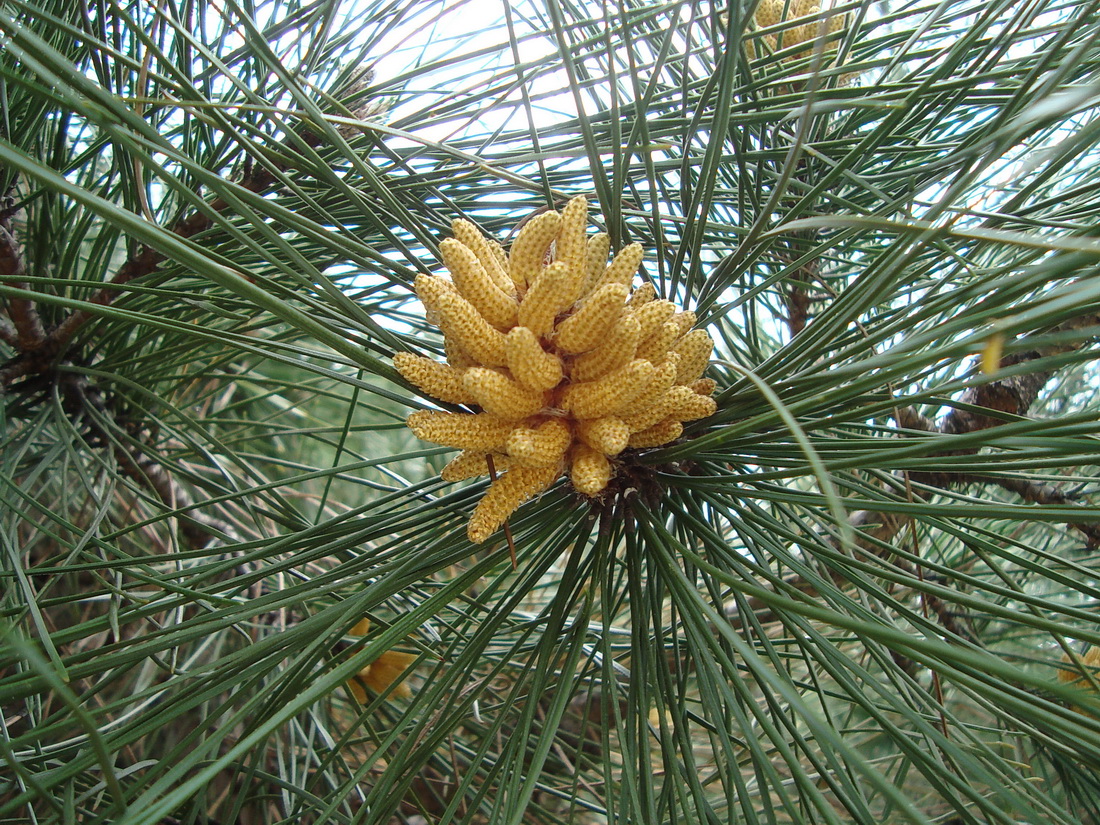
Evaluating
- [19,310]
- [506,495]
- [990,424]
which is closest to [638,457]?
[506,495]

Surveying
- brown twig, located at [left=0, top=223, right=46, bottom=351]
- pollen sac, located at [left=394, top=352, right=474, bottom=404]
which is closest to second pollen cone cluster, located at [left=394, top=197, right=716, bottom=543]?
pollen sac, located at [left=394, top=352, right=474, bottom=404]

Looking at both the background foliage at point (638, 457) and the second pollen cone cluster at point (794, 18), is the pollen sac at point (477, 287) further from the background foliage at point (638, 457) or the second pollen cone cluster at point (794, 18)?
the second pollen cone cluster at point (794, 18)

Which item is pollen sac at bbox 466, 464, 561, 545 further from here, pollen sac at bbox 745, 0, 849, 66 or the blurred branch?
pollen sac at bbox 745, 0, 849, 66

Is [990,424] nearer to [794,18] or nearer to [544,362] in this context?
[794,18]

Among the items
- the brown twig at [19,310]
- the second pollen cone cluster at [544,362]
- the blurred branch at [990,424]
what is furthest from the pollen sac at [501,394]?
the brown twig at [19,310]

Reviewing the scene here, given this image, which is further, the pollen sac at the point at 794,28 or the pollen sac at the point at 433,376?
the pollen sac at the point at 794,28
